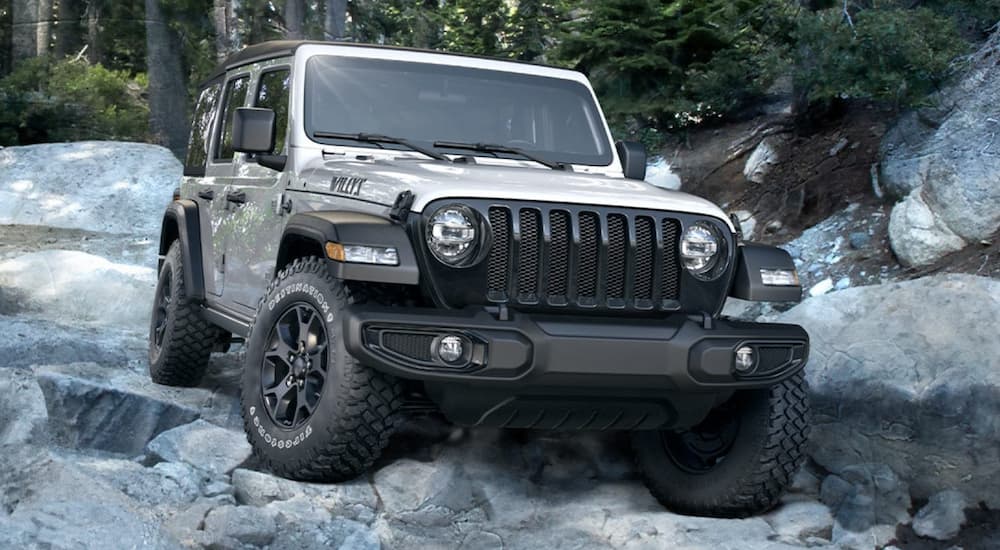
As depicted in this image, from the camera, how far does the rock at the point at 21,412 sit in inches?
206

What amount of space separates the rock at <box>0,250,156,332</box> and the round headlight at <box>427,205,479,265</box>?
6425mm

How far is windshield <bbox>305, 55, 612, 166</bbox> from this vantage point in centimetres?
596

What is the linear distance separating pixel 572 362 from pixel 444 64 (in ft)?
7.53

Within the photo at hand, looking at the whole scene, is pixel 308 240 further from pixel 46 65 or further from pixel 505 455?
pixel 46 65

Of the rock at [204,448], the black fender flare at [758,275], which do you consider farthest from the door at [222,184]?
the black fender flare at [758,275]

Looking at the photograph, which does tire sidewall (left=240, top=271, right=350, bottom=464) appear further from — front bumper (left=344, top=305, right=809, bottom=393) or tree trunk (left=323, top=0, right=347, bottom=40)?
tree trunk (left=323, top=0, right=347, bottom=40)

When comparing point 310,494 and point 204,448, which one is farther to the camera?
point 204,448

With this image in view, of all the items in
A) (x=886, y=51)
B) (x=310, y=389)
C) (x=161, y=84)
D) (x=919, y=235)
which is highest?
(x=886, y=51)

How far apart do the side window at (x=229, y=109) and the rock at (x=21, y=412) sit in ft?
6.57

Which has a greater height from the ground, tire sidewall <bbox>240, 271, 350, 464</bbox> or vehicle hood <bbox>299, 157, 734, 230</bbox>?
vehicle hood <bbox>299, 157, 734, 230</bbox>

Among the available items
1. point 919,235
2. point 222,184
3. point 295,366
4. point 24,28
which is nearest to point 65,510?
point 295,366

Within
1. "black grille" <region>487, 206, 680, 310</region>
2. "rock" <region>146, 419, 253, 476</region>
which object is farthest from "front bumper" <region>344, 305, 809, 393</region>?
"rock" <region>146, 419, 253, 476</region>

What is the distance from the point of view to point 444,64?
6.25 meters

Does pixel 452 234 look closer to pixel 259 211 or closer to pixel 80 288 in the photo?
pixel 259 211
